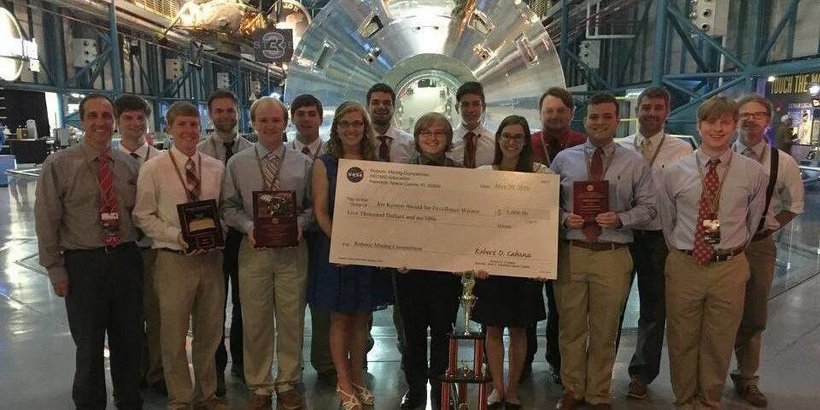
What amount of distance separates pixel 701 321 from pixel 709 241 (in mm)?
505

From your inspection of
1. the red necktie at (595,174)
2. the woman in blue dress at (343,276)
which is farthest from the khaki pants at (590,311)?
the woman in blue dress at (343,276)

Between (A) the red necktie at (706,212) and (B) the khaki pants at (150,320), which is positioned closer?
(A) the red necktie at (706,212)

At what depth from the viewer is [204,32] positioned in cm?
1007

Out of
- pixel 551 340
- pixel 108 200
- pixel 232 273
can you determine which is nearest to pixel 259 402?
pixel 232 273

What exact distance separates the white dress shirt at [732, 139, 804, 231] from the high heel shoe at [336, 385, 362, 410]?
2545 mm

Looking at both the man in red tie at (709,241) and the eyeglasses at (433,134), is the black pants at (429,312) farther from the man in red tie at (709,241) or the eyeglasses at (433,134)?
the man in red tie at (709,241)

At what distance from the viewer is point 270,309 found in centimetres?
325

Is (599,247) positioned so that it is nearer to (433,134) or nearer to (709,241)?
(709,241)

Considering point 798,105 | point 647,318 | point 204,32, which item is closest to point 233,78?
point 204,32

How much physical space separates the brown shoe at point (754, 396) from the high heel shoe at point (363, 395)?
231cm

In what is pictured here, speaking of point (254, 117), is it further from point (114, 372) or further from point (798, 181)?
point (798, 181)

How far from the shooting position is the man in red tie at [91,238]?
283 cm

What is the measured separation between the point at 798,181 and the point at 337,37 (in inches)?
135

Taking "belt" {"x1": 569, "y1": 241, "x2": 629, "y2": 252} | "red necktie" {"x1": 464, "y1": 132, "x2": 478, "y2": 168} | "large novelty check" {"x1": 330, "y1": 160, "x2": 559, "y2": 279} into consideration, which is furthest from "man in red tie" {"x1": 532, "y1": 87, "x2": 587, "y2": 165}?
"large novelty check" {"x1": 330, "y1": 160, "x2": 559, "y2": 279}
